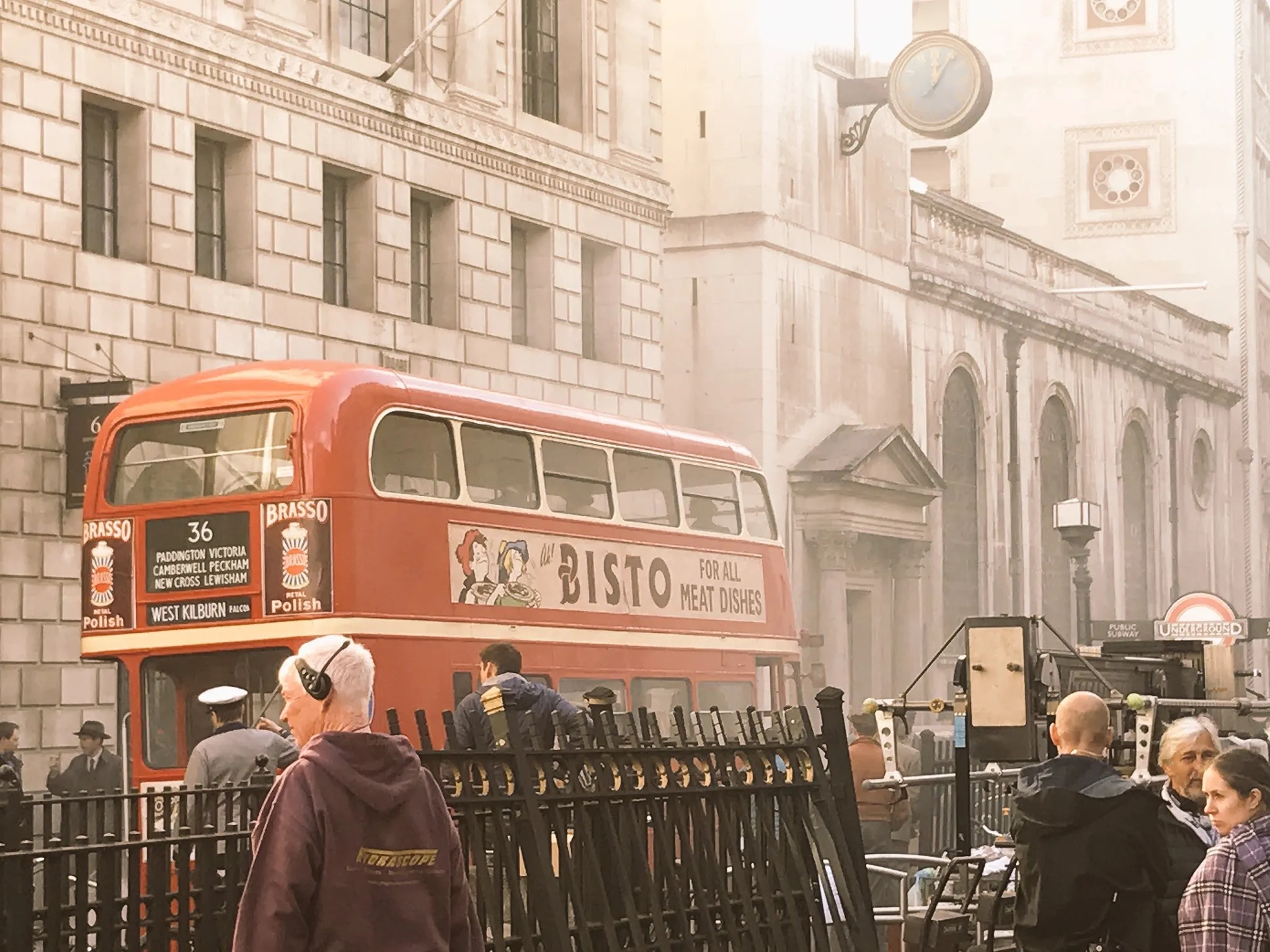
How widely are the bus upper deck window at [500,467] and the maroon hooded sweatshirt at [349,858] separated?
11.6 m

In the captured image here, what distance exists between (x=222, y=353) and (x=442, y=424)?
7.74 m

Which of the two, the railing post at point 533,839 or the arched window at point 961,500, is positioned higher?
the arched window at point 961,500

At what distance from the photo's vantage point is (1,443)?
21531 mm

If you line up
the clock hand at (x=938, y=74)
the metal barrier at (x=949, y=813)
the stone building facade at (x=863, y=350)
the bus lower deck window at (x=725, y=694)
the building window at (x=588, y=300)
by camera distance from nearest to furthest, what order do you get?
1. the metal barrier at (x=949, y=813)
2. the bus lower deck window at (x=725, y=694)
3. the building window at (x=588, y=300)
4. the stone building facade at (x=863, y=350)
5. the clock hand at (x=938, y=74)

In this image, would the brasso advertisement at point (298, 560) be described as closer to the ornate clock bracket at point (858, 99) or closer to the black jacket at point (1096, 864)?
the black jacket at point (1096, 864)

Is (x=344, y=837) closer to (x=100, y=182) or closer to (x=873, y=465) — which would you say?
(x=100, y=182)

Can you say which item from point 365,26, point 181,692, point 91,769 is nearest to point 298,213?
point 365,26

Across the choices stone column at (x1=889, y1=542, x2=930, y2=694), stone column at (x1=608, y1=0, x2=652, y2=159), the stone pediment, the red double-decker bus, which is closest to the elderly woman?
the red double-decker bus

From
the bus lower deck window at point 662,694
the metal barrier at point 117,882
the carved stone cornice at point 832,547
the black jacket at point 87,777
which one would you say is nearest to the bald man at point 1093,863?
the metal barrier at point 117,882

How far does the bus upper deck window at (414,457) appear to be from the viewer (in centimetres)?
1658

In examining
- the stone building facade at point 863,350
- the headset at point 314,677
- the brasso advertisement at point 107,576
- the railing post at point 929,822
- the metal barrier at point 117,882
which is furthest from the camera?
the stone building facade at point 863,350

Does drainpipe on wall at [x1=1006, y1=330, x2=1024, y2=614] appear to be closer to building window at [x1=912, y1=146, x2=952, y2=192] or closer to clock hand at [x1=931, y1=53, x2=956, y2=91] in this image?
clock hand at [x1=931, y1=53, x2=956, y2=91]

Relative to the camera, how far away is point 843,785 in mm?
8461

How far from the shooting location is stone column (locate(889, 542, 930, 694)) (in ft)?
136
